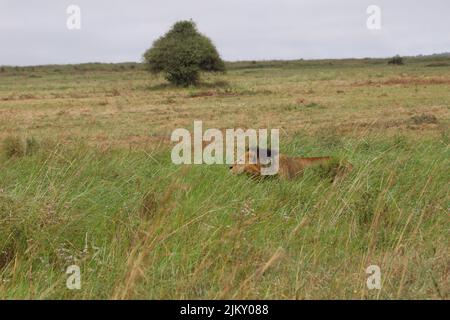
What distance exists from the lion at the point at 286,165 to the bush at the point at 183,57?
86.6 feet

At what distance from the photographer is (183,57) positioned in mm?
30516

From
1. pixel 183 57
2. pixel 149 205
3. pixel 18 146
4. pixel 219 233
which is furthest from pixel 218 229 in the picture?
pixel 183 57

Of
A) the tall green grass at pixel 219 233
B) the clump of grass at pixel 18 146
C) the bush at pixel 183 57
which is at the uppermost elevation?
the bush at pixel 183 57

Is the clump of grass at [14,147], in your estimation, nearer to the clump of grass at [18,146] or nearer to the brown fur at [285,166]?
the clump of grass at [18,146]

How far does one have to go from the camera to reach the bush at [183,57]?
3069 cm

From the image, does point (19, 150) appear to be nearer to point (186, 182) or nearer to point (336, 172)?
point (186, 182)

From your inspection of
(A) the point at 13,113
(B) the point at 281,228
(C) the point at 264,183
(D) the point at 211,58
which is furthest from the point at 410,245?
(D) the point at 211,58

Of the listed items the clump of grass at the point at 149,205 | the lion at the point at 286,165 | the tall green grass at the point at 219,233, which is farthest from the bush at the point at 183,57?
the clump of grass at the point at 149,205

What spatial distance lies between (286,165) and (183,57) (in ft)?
87.6

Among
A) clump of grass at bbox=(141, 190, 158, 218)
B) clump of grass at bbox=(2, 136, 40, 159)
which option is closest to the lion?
clump of grass at bbox=(141, 190, 158, 218)

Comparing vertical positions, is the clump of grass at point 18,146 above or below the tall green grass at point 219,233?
above

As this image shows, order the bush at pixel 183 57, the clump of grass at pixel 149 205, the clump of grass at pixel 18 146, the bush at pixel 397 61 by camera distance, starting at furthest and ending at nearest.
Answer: the bush at pixel 397 61, the bush at pixel 183 57, the clump of grass at pixel 18 146, the clump of grass at pixel 149 205

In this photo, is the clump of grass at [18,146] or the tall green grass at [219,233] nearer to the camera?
the tall green grass at [219,233]

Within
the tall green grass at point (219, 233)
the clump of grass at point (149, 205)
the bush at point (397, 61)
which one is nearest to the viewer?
the tall green grass at point (219, 233)
